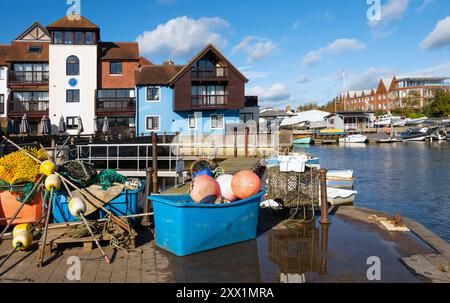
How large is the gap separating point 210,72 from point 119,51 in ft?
38.3

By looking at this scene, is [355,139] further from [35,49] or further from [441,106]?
[35,49]

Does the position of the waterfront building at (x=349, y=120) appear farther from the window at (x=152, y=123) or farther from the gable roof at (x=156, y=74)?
the window at (x=152, y=123)

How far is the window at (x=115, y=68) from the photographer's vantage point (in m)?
45.0

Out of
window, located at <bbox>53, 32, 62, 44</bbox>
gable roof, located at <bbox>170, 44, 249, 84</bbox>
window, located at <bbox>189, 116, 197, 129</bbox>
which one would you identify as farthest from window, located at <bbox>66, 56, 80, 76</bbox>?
window, located at <bbox>189, 116, 197, 129</bbox>

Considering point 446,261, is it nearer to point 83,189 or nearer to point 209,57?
point 83,189

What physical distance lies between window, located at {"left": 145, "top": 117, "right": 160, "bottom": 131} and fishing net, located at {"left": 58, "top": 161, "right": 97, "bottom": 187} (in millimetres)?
34215

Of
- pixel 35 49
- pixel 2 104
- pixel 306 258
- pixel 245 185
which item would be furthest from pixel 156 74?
pixel 306 258

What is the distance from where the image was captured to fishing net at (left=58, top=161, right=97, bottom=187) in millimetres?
9508

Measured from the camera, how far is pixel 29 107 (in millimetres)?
43594

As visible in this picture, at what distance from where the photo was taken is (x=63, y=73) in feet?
143

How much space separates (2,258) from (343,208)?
392 inches

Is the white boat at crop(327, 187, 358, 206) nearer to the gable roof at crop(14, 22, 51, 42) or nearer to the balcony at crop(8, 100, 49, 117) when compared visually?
the balcony at crop(8, 100, 49, 117)

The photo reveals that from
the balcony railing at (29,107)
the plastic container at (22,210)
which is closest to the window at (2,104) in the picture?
the balcony railing at (29,107)

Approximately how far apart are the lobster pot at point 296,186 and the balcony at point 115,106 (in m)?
35.4
